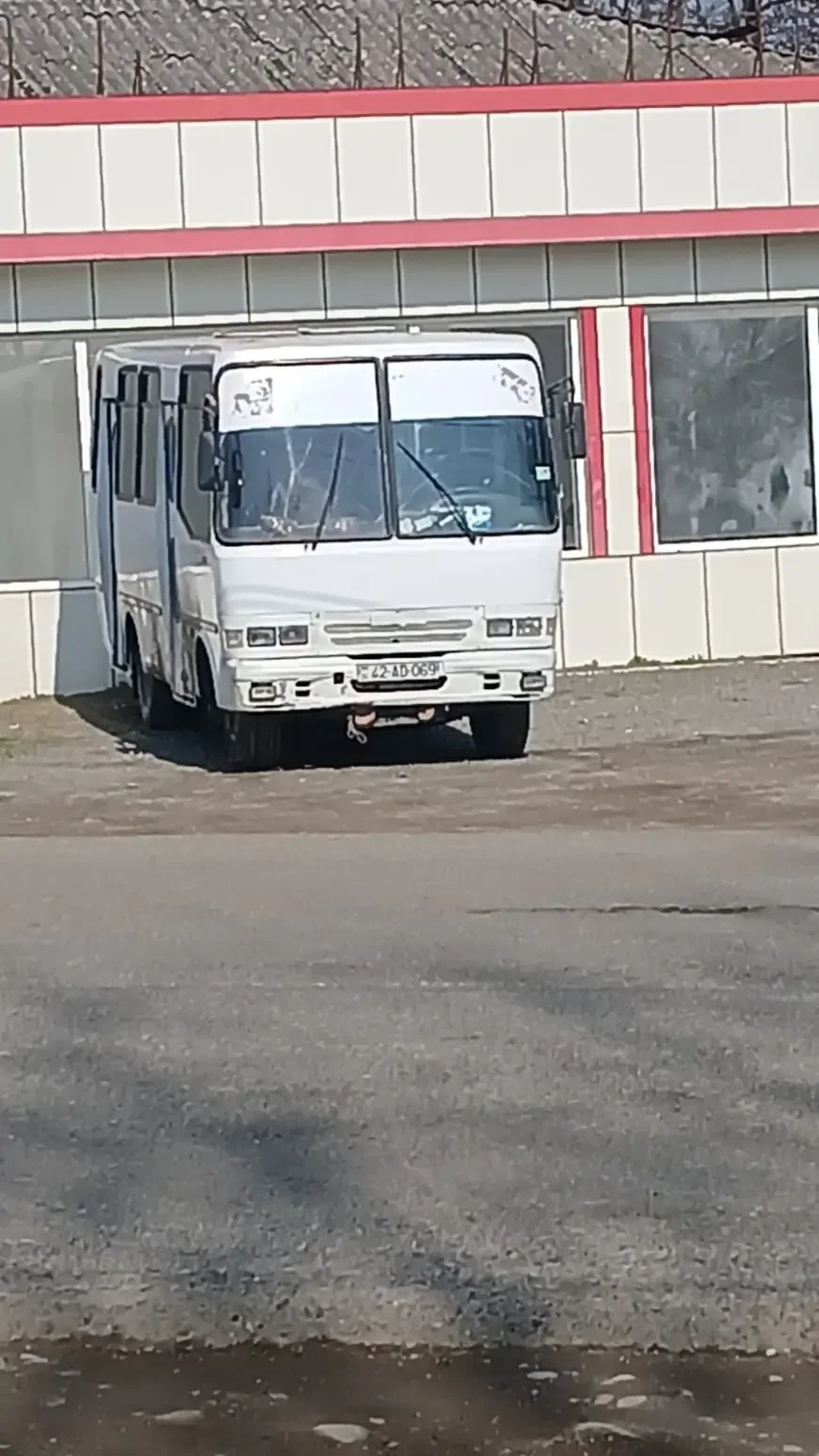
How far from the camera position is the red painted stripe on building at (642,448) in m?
22.4

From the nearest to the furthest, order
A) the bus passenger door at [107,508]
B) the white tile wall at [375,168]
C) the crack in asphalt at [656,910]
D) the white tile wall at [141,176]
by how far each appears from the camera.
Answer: the crack in asphalt at [656,910]
the bus passenger door at [107,508]
the white tile wall at [141,176]
the white tile wall at [375,168]

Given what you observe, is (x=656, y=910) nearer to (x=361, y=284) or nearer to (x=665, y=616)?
(x=665, y=616)

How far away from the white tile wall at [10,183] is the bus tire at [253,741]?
18.6 feet

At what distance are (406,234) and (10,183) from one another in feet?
10.3

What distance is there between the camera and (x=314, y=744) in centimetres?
1866

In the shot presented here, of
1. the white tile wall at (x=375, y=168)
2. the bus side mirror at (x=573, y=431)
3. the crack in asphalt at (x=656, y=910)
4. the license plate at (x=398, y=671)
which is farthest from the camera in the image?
the white tile wall at (x=375, y=168)

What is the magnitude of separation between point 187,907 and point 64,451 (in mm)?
11199

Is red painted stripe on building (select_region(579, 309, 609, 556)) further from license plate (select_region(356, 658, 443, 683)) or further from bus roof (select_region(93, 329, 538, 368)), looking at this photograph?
license plate (select_region(356, 658, 443, 683))

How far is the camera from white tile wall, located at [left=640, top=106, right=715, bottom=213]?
2147 centimetres

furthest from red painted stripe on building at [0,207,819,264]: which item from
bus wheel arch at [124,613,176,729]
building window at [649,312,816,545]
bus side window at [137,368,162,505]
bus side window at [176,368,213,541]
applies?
bus side window at [176,368,213,541]

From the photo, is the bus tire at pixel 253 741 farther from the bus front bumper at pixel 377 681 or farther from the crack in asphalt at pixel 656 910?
the crack in asphalt at pixel 656 910

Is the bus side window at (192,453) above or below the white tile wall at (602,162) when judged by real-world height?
below

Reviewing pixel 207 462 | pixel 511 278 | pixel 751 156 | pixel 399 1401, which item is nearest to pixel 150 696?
pixel 207 462

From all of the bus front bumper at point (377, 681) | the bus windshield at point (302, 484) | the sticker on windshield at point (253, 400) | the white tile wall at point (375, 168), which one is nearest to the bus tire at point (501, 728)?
the bus front bumper at point (377, 681)
